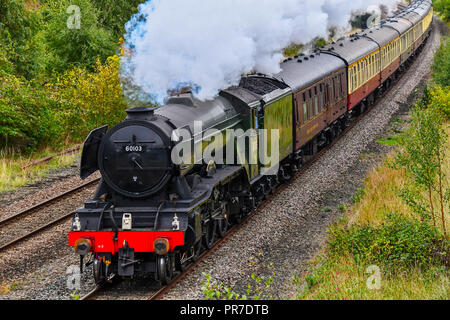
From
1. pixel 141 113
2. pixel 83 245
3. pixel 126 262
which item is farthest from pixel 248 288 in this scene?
pixel 141 113

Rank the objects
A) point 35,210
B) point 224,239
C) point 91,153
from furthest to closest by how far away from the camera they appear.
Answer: point 35,210 < point 224,239 < point 91,153

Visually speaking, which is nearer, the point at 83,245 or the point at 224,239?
the point at 83,245

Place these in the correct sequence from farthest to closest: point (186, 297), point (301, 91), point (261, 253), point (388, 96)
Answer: point (388, 96) < point (301, 91) < point (261, 253) < point (186, 297)

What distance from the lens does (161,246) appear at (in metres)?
8.56

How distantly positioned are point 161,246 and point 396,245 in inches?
165

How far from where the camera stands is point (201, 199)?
30.5 ft

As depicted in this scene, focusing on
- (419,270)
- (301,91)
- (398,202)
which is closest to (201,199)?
(419,270)

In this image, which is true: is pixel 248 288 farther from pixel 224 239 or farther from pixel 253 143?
pixel 253 143

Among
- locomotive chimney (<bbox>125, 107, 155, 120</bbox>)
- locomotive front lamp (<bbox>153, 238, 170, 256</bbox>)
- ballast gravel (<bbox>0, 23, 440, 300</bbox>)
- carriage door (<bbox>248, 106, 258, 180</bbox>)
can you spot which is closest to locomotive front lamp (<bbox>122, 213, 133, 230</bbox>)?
locomotive front lamp (<bbox>153, 238, 170, 256</bbox>)

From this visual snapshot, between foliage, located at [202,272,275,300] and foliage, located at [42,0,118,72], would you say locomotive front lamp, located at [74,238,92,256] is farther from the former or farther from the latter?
foliage, located at [42,0,118,72]

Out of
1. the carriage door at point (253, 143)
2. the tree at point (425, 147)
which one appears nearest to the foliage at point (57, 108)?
the carriage door at point (253, 143)

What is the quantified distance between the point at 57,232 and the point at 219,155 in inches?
156

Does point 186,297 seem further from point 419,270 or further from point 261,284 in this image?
point 419,270

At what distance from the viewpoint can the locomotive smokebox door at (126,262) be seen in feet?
28.8
